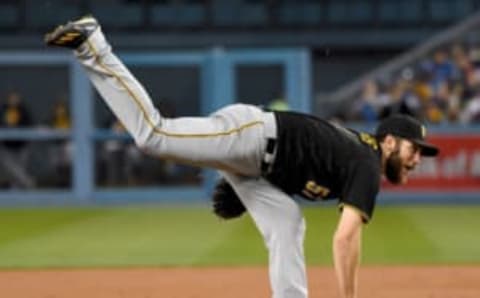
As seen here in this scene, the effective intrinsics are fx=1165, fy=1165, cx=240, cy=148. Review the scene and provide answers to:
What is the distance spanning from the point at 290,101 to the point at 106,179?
342 cm

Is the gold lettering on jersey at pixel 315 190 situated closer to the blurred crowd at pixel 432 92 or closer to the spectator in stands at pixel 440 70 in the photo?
the blurred crowd at pixel 432 92

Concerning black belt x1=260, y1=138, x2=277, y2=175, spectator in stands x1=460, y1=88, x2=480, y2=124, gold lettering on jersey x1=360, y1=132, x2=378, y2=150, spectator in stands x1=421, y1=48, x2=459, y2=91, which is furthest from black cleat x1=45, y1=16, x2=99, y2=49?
spectator in stands x1=421, y1=48, x2=459, y2=91

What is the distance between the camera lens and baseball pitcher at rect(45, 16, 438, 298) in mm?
6414

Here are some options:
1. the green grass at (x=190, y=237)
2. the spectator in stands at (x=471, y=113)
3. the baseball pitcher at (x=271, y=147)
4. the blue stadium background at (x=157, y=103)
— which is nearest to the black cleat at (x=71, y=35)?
the baseball pitcher at (x=271, y=147)

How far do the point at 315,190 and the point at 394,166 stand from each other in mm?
494

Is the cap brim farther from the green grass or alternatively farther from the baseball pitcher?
the green grass

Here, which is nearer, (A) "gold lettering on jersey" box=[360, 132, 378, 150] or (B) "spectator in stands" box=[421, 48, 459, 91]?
(A) "gold lettering on jersey" box=[360, 132, 378, 150]

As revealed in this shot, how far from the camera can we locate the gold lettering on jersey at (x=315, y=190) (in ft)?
21.6

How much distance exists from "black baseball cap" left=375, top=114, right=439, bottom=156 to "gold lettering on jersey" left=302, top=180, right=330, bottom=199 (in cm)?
44

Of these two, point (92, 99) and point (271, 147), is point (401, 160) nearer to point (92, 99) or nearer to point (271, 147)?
point (271, 147)

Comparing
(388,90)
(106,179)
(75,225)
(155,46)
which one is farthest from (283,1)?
(75,225)

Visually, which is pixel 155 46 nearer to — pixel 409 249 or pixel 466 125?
pixel 466 125

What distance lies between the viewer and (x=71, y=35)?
653cm

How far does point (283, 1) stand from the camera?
2948 centimetres
